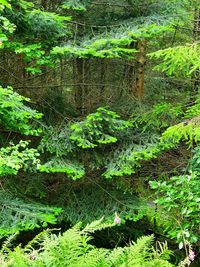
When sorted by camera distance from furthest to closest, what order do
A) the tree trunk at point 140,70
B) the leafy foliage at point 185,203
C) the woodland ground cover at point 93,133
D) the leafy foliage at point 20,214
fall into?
the tree trunk at point 140,70, the leafy foliage at point 20,214, the woodland ground cover at point 93,133, the leafy foliage at point 185,203

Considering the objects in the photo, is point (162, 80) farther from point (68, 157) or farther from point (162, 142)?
point (68, 157)

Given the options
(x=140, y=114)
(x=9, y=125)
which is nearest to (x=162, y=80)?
(x=140, y=114)

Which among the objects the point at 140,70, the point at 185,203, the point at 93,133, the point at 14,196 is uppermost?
the point at 140,70

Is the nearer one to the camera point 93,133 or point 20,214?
point 20,214

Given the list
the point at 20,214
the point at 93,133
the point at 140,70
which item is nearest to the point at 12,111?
the point at 93,133

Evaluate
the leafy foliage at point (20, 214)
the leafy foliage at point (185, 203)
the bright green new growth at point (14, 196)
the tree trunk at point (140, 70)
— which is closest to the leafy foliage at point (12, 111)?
the bright green new growth at point (14, 196)

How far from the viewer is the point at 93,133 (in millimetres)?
4828

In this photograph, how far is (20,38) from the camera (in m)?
4.96

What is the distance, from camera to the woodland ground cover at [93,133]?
4.07m

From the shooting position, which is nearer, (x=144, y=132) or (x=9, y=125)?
(x=9, y=125)

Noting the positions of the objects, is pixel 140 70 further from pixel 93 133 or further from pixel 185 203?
pixel 185 203

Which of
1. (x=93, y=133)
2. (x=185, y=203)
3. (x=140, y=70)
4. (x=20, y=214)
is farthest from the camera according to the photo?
(x=140, y=70)

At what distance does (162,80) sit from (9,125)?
179 inches

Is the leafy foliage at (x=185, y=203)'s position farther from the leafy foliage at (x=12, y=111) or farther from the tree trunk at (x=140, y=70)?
the tree trunk at (x=140, y=70)
